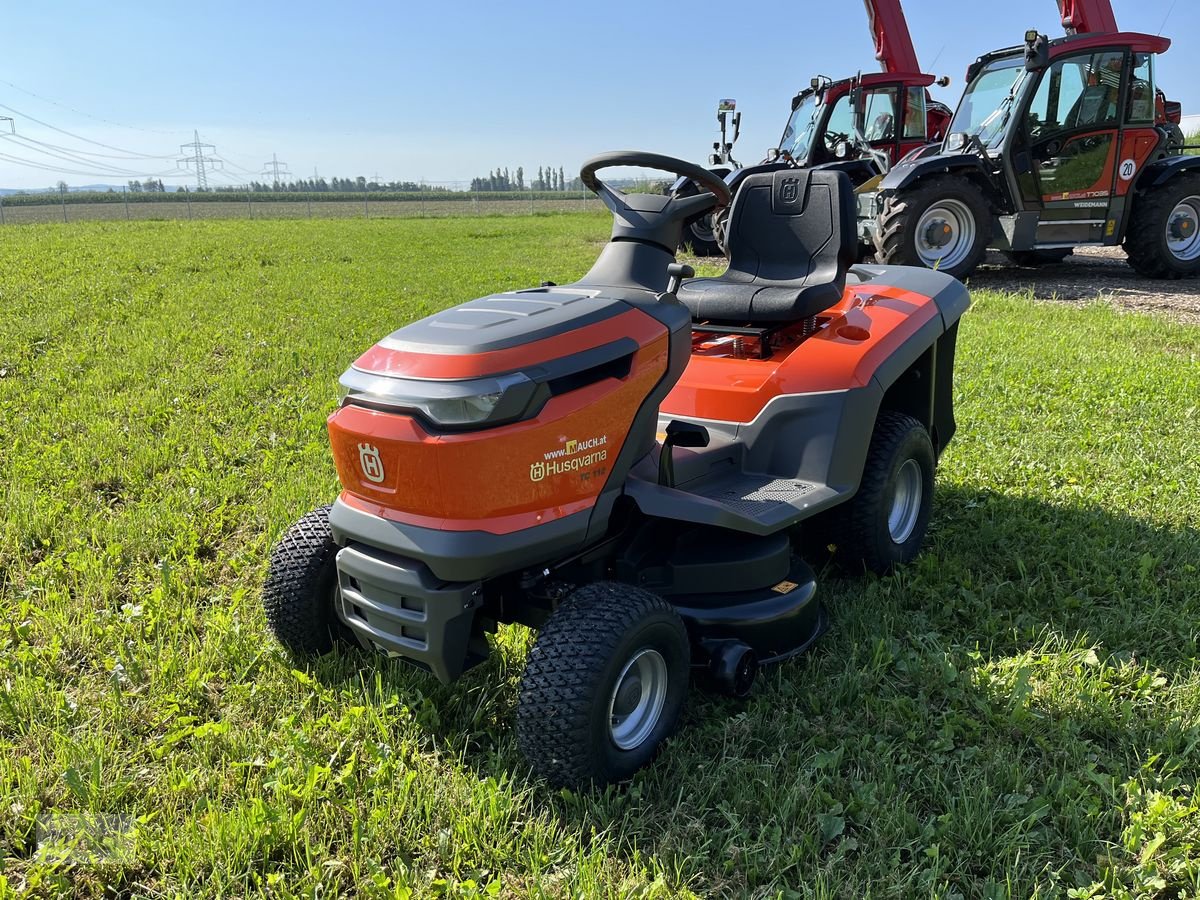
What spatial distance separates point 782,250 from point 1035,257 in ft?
25.8

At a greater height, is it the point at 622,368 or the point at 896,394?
the point at 622,368

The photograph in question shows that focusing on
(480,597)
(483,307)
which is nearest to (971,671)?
(480,597)

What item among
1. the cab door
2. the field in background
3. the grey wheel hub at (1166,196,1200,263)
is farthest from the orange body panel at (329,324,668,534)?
the field in background

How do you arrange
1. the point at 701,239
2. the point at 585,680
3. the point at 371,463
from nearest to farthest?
the point at 585,680, the point at 371,463, the point at 701,239

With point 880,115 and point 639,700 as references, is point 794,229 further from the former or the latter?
point 880,115

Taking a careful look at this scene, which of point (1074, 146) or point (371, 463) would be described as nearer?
point (371, 463)

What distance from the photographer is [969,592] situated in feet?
9.94

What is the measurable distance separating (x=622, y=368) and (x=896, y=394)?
1674mm

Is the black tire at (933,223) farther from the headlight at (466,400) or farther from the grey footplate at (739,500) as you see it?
the headlight at (466,400)

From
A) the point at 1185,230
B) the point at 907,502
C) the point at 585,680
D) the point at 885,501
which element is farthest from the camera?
the point at 1185,230

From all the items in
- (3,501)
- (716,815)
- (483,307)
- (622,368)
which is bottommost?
(716,815)

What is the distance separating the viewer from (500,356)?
2021 millimetres

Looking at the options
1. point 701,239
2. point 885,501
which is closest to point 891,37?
point 701,239

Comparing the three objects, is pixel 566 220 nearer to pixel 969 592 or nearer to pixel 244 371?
pixel 244 371
